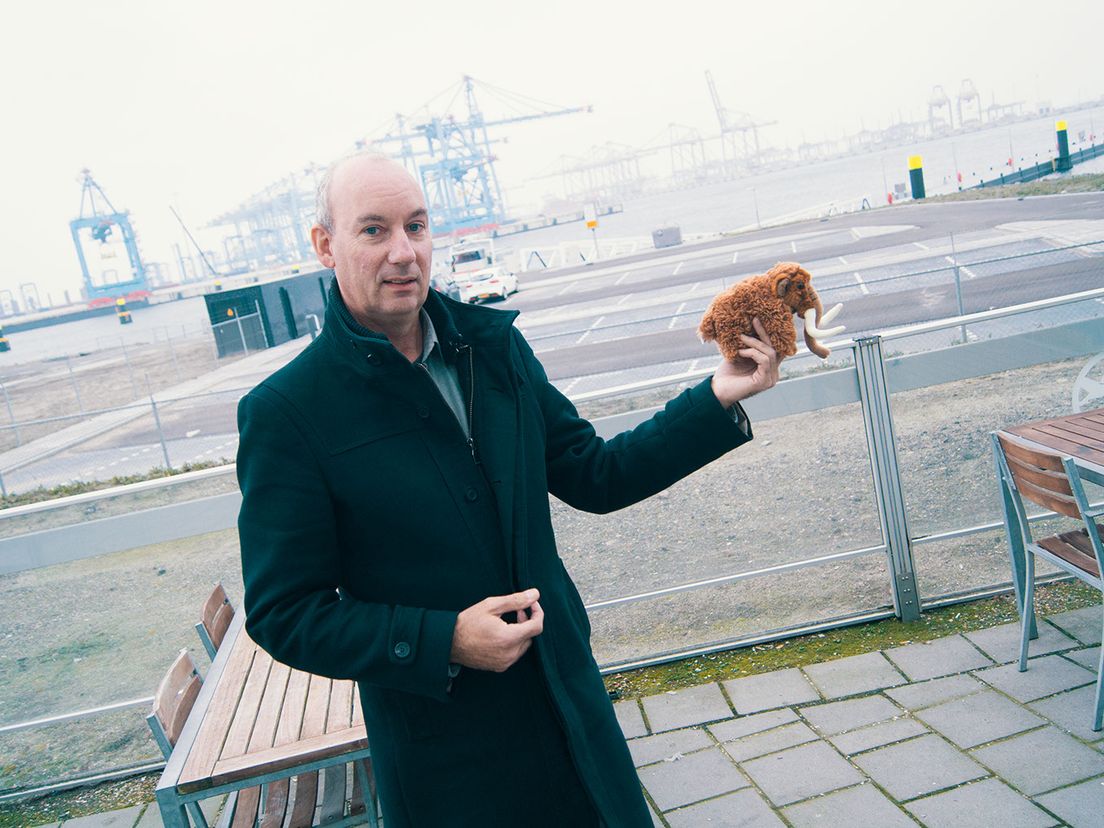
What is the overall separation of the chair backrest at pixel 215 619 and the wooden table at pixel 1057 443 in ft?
8.58

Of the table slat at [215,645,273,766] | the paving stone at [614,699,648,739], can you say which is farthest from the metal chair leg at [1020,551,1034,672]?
the table slat at [215,645,273,766]

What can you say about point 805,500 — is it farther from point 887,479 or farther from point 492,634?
point 492,634

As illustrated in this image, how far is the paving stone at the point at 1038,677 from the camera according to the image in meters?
2.91

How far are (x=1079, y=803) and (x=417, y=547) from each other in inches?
78.4

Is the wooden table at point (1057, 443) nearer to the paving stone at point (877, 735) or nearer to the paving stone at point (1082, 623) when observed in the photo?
the paving stone at point (1082, 623)

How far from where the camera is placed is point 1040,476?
2.77 meters

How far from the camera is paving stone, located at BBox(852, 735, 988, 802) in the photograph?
2.56 meters

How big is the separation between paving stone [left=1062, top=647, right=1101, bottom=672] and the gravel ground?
57 centimetres

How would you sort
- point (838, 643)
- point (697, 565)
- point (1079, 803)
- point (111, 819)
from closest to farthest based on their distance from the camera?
point (1079, 803) < point (111, 819) < point (838, 643) < point (697, 565)

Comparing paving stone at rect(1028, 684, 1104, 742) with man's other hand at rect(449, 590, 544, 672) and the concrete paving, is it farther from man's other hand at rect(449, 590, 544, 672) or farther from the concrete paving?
man's other hand at rect(449, 590, 544, 672)

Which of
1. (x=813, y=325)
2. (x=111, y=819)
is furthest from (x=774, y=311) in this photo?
(x=111, y=819)

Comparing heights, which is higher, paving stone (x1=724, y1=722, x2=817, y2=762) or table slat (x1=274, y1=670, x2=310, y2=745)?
table slat (x1=274, y1=670, x2=310, y2=745)

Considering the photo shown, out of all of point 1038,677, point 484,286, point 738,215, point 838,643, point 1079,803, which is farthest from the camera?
point 738,215

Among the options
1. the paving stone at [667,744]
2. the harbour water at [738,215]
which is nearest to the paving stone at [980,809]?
the paving stone at [667,744]
